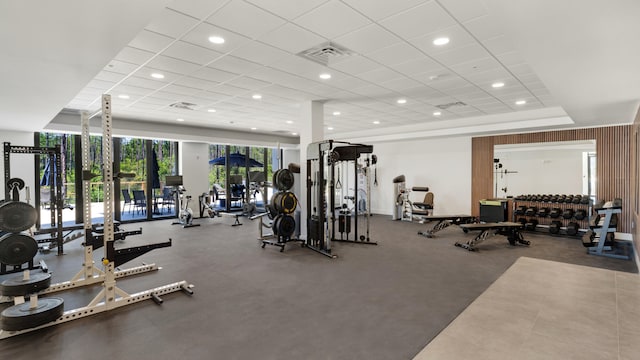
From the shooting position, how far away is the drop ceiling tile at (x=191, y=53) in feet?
11.8

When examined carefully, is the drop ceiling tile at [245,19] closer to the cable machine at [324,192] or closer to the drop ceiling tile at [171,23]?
the drop ceiling tile at [171,23]

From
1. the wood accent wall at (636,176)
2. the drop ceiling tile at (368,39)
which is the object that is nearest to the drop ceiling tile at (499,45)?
the drop ceiling tile at (368,39)

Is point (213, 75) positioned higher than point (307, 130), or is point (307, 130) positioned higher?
point (213, 75)

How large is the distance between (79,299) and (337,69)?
4096 millimetres

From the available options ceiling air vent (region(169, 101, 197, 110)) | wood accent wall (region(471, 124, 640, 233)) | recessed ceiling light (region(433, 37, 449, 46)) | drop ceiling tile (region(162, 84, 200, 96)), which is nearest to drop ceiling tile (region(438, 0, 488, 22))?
recessed ceiling light (region(433, 37, 449, 46))

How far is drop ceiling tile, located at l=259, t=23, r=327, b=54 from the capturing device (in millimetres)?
3225

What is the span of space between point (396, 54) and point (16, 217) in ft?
15.7

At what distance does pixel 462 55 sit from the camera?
3.89m

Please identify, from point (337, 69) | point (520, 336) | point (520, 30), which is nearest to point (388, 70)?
point (337, 69)

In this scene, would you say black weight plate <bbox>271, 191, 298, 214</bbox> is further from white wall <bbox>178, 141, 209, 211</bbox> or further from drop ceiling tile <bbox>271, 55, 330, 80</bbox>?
white wall <bbox>178, 141, 209, 211</bbox>

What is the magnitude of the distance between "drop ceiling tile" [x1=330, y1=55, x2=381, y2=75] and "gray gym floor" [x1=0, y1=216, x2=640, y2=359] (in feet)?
9.11

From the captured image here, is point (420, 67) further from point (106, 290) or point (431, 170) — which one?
point (431, 170)

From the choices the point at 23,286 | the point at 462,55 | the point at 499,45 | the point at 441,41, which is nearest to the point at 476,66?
the point at 462,55

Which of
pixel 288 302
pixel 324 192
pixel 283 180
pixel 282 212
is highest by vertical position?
pixel 283 180
